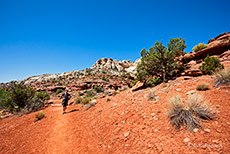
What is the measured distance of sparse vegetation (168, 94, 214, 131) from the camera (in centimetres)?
280

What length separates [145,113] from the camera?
4305 millimetres

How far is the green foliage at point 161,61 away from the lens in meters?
10.5

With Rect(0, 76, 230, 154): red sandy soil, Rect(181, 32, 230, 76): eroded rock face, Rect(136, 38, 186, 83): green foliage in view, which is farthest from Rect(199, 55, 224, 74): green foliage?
Rect(0, 76, 230, 154): red sandy soil

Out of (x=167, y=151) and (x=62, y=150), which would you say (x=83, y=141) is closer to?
(x=62, y=150)

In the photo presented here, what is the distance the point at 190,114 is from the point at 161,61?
8.86 m

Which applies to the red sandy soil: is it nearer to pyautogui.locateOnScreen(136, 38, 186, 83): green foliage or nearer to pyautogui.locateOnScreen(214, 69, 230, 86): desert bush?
pyautogui.locateOnScreen(214, 69, 230, 86): desert bush

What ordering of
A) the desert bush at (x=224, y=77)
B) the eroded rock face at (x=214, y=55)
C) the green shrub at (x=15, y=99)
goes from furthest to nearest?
the green shrub at (x=15, y=99)
the eroded rock face at (x=214, y=55)
the desert bush at (x=224, y=77)

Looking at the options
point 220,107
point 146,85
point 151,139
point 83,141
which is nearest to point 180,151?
point 151,139

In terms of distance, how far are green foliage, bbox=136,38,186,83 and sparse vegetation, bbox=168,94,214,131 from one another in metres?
7.45

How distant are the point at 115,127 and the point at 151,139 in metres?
1.80

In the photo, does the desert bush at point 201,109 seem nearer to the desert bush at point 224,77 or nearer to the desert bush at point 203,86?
the desert bush at point 203,86

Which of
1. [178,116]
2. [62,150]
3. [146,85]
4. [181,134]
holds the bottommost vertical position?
[62,150]

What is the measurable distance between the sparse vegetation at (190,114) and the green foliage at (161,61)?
24.4ft

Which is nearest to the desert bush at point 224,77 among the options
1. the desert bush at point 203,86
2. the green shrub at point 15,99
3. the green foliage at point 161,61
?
the desert bush at point 203,86
